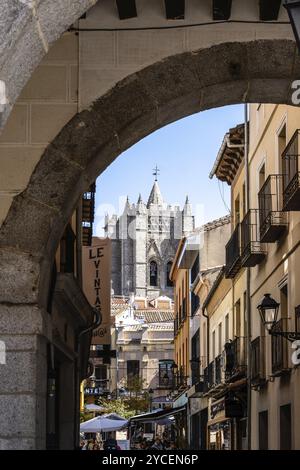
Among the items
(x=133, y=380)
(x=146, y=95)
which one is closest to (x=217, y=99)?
(x=146, y=95)

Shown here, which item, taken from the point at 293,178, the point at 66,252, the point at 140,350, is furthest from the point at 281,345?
the point at 140,350

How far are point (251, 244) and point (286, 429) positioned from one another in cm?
377

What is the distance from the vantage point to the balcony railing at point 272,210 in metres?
15.4

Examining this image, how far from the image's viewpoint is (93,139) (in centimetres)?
795

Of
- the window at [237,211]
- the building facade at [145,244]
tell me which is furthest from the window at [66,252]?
the building facade at [145,244]

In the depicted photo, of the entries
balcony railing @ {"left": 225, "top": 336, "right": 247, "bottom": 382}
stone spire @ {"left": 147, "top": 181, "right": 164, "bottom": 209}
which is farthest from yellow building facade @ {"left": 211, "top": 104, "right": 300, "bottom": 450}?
stone spire @ {"left": 147, "top": 181, "right": 164, "bottom": 209}

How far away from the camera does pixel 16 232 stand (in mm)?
7688

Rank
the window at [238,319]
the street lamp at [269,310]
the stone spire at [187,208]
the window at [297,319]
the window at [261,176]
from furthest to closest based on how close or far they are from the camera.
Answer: the stone spire at [187,208]
the window at [238,319]
the window at [261,176]
the street lamp at [269,310]
the window at [297,319]

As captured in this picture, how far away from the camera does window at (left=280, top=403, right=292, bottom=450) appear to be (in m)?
15.5

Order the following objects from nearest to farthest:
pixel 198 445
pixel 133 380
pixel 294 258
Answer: pixel 294 258 → pixel 198 445 → pixel 133 380

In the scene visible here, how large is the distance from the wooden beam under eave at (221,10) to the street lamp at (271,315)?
18.2ft

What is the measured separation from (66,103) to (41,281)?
1.35 metres

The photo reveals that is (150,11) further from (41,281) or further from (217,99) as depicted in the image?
(41,281)

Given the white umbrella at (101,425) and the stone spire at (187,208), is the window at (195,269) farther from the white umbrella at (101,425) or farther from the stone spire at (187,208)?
the stone spire at (187,208)
